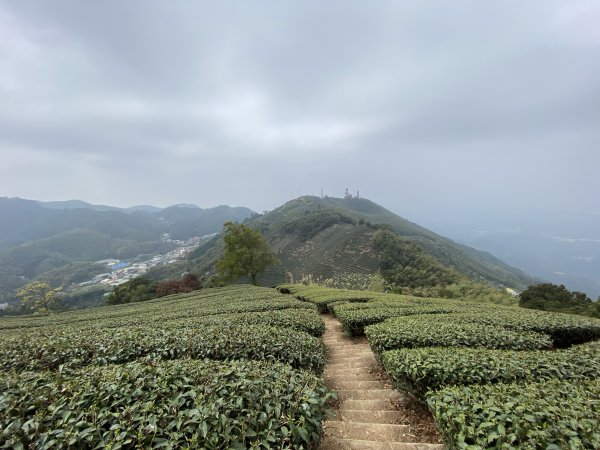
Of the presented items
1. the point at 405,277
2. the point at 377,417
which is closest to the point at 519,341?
the point at 377,417

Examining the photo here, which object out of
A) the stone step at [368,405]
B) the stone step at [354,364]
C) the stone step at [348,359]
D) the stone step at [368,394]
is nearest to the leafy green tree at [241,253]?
the stone step at [348,359]

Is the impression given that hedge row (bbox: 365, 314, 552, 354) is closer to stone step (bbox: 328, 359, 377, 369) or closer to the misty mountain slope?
stone step (bbox: 328, 359, 377, 369)

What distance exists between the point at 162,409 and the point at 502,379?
507cm

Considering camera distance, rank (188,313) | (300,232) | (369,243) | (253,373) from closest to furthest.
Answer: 1. (253,373)
2. (188,313)
3. (369,243)
4. (300,232)

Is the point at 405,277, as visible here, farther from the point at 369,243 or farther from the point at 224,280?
the point at 224,280

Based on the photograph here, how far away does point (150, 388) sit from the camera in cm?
357

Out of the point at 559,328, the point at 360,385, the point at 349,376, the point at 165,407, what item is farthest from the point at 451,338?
the point at 165,407

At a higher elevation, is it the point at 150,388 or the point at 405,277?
the point at 150,388

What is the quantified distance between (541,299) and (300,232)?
62.6 metres

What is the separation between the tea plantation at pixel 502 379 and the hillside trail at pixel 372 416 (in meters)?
0.46

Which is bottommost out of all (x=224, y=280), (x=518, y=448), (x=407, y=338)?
(x=224, y=280)

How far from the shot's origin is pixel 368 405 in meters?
5.66

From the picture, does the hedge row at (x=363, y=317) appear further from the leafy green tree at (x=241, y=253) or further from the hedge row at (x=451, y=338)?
the leafy green tree at (x=241, y=253)

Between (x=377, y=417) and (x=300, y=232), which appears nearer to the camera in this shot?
(x=377, y=417)
